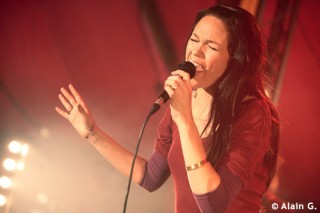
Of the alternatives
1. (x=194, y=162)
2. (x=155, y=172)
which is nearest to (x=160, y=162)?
(x=155, y=172)

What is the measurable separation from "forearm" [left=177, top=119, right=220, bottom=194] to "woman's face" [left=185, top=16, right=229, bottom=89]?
0.66ft

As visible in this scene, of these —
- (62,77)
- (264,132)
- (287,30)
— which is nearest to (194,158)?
(264,132)

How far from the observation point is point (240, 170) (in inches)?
47.0

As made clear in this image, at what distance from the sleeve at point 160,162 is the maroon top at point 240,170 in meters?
0.17

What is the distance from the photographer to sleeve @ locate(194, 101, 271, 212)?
45.3 inches

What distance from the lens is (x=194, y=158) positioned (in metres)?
1.16

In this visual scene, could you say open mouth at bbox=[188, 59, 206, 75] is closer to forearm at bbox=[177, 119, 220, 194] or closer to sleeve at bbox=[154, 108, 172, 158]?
forearm at bbox=[177, 119, 220, 194]

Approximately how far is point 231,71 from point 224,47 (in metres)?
0.09

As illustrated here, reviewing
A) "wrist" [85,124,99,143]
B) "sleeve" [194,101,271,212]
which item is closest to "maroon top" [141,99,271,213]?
"sleeve" [194,101,271,212]

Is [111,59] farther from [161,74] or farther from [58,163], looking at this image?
[58,163]

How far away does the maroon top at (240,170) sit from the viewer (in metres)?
1.17

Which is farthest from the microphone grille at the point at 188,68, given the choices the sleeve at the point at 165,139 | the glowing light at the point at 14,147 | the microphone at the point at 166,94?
the glowing light at the point at 14,147

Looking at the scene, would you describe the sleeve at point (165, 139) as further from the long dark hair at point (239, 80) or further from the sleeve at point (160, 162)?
the long dark hair at point (239, 80)

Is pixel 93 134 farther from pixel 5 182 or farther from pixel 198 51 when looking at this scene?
pixel 5 182
